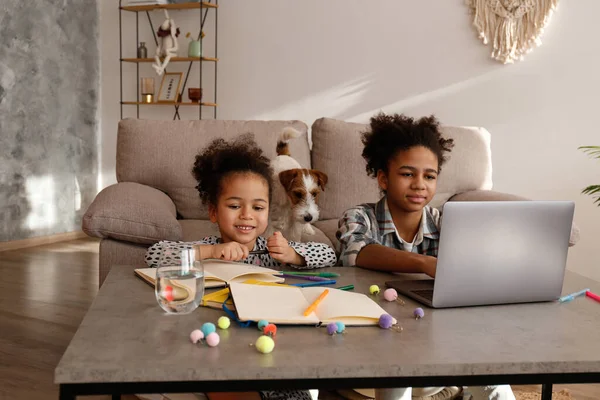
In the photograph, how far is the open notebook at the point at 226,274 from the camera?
1265 mm

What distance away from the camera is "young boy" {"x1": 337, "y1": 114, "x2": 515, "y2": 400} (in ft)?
5.83

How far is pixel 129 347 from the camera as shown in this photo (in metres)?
0.88

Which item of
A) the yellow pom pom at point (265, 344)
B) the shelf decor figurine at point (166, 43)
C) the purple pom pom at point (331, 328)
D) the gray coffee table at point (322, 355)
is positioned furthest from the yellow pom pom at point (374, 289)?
the shelf decor figurine at point (166, 43)

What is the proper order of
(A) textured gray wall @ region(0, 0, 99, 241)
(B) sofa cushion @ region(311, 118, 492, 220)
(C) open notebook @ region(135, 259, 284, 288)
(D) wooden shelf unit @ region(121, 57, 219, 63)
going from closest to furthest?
(C) open notebook @ region(135, 259, 284, 288) < (B) sofa cushion @ region(311, 118, 492, 220) < (A) textured gray wall @ region(0, 0, 99, 241) < (D) wooden shelf unit @ region(121, 57, 219, 63)

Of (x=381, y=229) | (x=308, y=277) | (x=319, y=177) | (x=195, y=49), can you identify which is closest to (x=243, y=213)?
(x=308, y=277)

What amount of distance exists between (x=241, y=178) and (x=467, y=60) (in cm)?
298

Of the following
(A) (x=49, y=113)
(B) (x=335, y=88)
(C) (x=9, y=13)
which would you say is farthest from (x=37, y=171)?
(B) (x=335, y=88)

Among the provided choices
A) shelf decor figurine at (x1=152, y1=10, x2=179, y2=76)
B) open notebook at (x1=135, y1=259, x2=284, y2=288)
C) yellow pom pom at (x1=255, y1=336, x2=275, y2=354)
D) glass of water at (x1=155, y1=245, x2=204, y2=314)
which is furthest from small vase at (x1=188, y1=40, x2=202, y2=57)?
yellow pom pom at (x1=255, y1=336, x2=275, y2=354)

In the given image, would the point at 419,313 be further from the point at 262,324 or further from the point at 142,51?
the point at 142,51

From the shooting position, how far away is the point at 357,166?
3.00 meters

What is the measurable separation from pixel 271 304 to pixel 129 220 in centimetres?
141

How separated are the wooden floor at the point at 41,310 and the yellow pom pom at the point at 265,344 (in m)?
1.40

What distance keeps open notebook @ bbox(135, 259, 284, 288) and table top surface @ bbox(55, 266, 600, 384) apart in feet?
0.47

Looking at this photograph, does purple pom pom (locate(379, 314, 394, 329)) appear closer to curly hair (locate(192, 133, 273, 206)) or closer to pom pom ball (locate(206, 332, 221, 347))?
pom pom ball (locate(206, 332, 221, 347))
